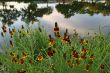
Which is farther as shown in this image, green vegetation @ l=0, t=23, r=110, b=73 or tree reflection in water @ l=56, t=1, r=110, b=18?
tree reflection in water @ l=56, t=1, r=110, b=18

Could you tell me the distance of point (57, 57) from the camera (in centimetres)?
720

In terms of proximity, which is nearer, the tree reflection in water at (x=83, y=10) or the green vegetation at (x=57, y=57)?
the green vegetation at (x=57, y=57)

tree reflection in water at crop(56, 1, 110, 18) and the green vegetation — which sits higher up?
the green vegetation

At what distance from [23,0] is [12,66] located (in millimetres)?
23900

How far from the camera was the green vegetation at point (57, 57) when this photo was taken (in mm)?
6605

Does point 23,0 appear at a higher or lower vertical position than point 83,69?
lower

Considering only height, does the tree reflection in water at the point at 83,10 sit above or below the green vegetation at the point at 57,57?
below

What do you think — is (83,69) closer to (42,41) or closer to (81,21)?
(42,41)

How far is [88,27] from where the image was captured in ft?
52.9

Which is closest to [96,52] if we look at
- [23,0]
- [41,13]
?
[41,13]

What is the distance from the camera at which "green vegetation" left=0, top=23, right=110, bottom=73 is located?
260 inches

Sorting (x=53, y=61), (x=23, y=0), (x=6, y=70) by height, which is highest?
(x=53, y=61)

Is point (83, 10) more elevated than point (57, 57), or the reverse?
point (57, 57)

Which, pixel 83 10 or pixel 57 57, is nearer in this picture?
pixel 57 57
